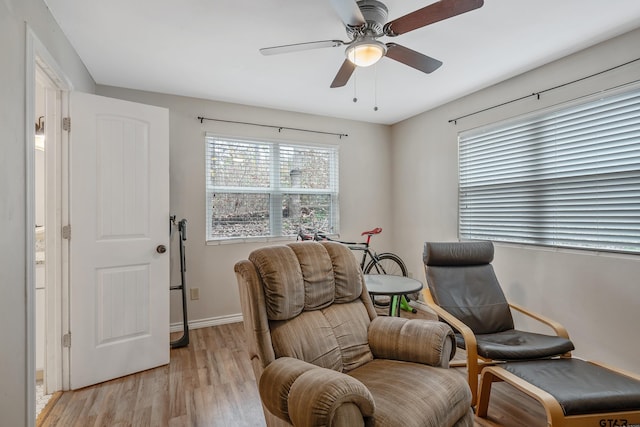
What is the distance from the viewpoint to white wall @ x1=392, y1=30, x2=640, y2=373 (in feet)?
7.50

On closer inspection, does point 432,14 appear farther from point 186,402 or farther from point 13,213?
point 186,402

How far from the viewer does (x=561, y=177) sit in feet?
8.71

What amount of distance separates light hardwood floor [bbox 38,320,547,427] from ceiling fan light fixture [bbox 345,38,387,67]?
2.27m

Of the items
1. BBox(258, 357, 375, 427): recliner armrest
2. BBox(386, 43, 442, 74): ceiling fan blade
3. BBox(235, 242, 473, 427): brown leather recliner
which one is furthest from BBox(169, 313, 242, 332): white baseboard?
BBox(386, 43, 442, 74): ceiling fan blade

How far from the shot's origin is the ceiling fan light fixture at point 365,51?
1.85 metres

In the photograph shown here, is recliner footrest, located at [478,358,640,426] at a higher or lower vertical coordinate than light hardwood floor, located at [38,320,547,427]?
higher

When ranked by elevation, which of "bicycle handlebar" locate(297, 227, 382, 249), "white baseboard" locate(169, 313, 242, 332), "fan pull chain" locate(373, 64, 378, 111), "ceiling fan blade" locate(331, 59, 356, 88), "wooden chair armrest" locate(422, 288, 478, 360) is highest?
"fan pull chain" locate(373, 64, 378, 111)

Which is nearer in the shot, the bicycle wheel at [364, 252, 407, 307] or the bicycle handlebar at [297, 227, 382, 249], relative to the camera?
the bicycle handlebar at [297, 227, 382, 249]

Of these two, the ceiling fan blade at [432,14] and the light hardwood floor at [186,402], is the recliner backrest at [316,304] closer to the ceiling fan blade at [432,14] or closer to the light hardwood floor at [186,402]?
the light hardwood floor at [186,402]

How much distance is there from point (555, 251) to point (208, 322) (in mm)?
3416

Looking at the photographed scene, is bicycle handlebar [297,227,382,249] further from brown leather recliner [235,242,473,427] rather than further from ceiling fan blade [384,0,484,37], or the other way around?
ceiling fan blade [384,0,484,37]

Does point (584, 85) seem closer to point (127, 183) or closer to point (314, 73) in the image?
point (314, 73)

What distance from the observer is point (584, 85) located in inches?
98.3

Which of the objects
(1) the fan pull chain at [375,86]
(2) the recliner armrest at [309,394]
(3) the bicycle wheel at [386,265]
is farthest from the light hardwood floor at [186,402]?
(1) the fan pull chain at [375,86]
